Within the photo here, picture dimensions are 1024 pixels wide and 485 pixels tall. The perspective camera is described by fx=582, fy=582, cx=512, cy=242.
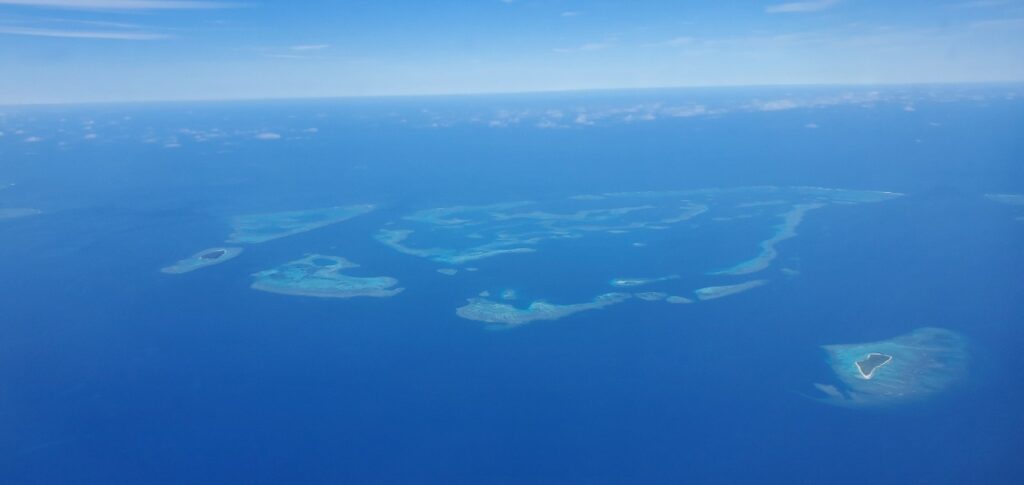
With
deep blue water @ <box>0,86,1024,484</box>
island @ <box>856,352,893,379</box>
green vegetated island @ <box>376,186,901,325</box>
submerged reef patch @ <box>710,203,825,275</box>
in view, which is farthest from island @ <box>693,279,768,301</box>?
island @ <box>856,352,893,379</box>

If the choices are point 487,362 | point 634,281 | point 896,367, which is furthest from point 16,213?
point 896,367

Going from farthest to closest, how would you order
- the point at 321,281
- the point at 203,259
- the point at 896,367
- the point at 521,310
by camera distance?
the point at 203,259
the point at 321,281
the point at 521,310
the point at 896,367

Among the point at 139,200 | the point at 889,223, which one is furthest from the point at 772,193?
the point at 139,200

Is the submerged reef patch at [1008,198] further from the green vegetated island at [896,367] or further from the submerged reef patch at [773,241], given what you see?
the green vegetated island at [896,367]

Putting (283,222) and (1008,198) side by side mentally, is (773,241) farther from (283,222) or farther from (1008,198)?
(283,222)

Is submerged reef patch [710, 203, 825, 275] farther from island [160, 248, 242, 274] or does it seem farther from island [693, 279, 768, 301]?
island [160, 248, 242, 274]

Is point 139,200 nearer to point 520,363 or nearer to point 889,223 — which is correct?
point 520,363
